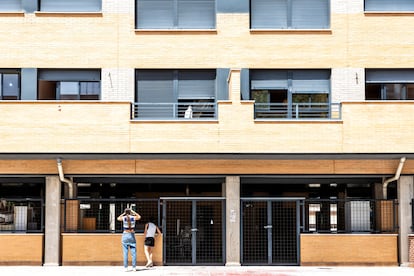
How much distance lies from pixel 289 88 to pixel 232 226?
5.35 meters

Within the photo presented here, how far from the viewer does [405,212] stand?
2291 cm

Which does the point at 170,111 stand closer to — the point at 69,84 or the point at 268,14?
the point at 69,84

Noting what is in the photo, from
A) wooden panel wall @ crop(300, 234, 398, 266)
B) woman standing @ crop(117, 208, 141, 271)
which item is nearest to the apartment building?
wooden panel wall @ crop(300, 234, 398, 266)

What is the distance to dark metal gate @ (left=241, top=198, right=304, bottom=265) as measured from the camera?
22562 mm

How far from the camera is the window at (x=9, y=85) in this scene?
24.6m

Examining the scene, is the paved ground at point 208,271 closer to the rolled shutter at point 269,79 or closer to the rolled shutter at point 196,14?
the rolled shutter at point 269,79

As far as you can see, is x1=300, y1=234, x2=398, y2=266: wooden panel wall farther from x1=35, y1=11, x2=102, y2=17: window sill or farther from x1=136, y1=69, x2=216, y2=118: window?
x1=35, y1=11, x2=102, y2=17: window sill

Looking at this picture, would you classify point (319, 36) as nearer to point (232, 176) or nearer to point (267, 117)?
point (267, 117)

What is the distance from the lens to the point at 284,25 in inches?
974

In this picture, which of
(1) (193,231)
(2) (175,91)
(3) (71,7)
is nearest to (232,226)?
(1) (193,231)

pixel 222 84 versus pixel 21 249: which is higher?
pixel 222 84

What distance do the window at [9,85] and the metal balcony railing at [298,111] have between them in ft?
27.8

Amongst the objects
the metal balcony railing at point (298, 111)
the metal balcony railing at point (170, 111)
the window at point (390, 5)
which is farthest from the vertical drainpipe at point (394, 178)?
the metal balcony railing at point (170, 111)

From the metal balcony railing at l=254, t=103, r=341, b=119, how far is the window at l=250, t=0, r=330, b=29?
9.35 feet
